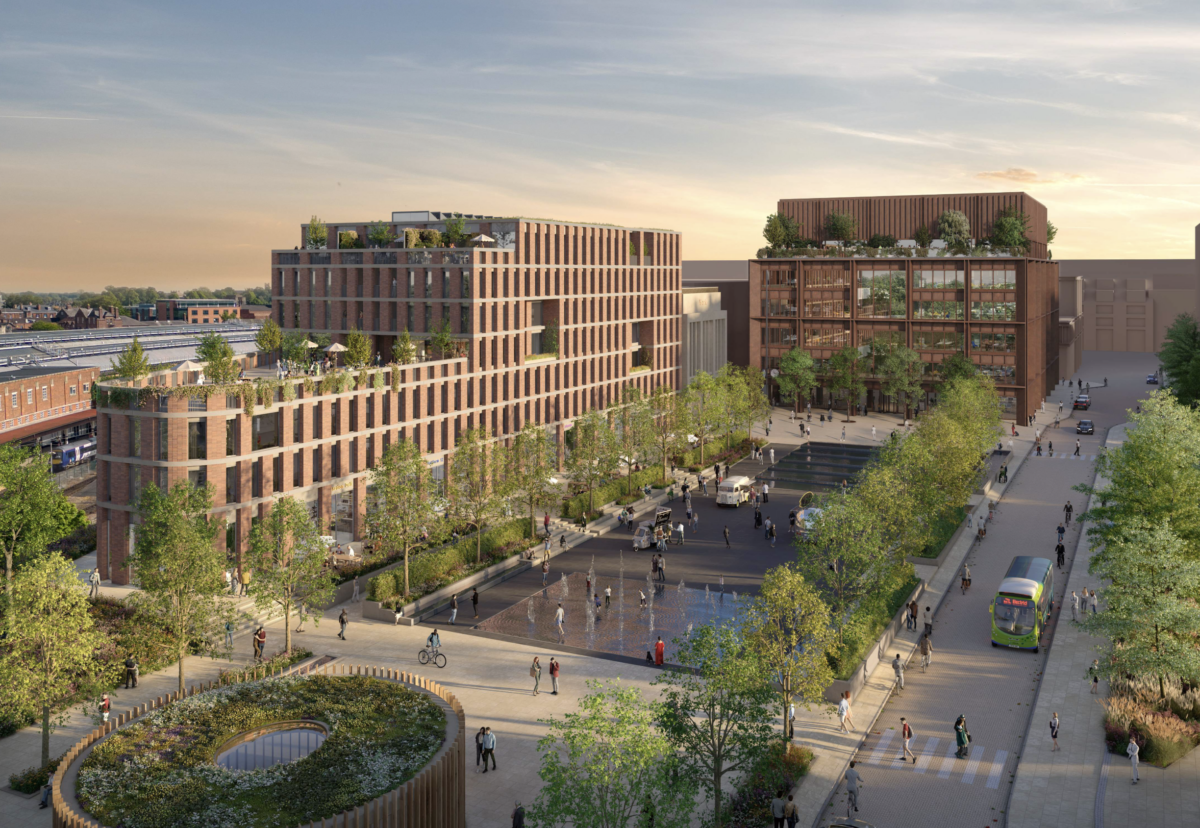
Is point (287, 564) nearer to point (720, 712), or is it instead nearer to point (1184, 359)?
point (720, 712)

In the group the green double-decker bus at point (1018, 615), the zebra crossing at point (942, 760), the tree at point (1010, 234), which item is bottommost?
the zebra crossing at point (942, 760)

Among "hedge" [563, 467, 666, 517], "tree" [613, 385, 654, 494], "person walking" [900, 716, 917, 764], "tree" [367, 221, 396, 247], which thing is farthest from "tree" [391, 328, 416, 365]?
"person walking" [900, 716, 917, 764]

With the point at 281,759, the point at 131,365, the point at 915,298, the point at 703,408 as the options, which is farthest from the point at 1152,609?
the point at 915,298

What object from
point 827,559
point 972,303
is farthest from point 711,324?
point 827,559

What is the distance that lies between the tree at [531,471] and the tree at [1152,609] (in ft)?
106

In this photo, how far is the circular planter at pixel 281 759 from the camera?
24109 millimetres

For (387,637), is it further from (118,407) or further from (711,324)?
(711,324)

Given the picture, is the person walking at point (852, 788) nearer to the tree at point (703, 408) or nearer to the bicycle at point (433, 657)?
the bicycle at point (433, 657)

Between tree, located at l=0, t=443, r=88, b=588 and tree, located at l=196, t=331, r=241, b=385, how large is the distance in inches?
370

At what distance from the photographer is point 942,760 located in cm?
3406

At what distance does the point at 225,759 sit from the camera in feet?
89.7

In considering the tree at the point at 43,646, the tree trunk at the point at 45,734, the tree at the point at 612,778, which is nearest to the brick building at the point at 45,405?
the tree at the point at 43,646

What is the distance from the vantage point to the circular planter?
24.1 metres

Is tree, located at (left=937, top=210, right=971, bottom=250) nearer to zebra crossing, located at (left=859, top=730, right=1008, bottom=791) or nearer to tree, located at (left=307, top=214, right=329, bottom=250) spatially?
tree, located at (left=307, top=214, right=329, bottom=250)
